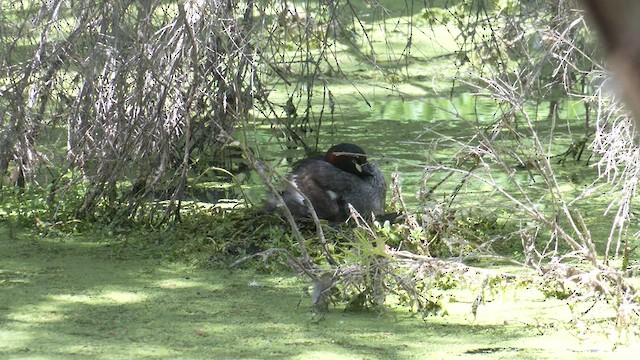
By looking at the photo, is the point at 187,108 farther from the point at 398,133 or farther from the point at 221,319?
the point at 398,133

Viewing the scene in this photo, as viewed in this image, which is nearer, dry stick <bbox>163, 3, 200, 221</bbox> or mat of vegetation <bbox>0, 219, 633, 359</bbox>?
mat of vegetation <bbox>0, 219, 633, 359</bbox>

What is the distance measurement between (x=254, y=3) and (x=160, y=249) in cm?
125

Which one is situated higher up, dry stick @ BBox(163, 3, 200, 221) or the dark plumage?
dry stick @ BBox(163, 3, 200, 221)

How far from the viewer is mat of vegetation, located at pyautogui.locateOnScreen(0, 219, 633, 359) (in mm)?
3328

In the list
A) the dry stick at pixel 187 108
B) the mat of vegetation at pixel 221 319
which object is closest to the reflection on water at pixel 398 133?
the dry stick at pixel 187 108

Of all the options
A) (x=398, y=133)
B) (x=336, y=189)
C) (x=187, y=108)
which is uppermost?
(x=187, y=108)

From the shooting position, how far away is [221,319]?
374 centimetres

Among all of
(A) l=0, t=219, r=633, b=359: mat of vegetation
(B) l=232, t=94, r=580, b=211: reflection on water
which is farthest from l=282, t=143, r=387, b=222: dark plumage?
(A) l=0, t=219, r=633, b=359: mat of vegetation

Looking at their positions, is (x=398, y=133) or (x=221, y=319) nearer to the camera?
(x=221, y=319)

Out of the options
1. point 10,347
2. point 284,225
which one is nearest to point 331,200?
point 284,225

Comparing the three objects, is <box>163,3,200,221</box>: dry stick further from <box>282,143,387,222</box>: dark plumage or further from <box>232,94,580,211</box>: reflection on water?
<box>232,94,580,211</box>: reflection on water

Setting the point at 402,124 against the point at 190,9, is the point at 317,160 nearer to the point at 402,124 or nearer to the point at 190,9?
the point at 190,9

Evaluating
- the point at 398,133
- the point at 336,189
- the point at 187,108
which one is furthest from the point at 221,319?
the point at 398,133

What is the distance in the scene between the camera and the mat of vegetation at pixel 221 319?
3.33m
